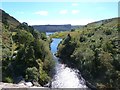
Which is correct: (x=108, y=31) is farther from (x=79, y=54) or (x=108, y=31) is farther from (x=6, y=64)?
(x=6, y=64)

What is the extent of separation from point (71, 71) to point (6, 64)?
2881 centimetres

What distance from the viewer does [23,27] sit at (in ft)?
499

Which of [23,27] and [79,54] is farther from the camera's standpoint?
[23,27]

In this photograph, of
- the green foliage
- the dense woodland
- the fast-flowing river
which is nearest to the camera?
the green foliage

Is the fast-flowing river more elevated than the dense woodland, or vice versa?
the dense woodland

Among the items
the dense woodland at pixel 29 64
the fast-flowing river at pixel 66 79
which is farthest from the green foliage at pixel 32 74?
the fast-flowing river at pixel 66 79

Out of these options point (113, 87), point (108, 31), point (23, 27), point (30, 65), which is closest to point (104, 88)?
point (113, 87)

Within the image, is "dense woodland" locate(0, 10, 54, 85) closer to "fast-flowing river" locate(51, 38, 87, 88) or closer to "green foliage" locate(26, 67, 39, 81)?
"green foliage" locate(26, 67, 39, 81)

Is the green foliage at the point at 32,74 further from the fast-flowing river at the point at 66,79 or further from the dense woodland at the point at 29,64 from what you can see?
the fast-flowing river at the point at 66,79

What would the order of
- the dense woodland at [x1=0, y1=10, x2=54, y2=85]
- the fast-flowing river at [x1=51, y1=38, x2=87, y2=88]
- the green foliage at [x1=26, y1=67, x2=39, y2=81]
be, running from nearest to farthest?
the green foliage at [x1=26, y1=67, x2=39, y2=81]
the dense woodland at [x1=0, y1=10, x2=54, y2=85]
the fast-flowing river at [x1=51, y1=38, x2=87, y2=88]

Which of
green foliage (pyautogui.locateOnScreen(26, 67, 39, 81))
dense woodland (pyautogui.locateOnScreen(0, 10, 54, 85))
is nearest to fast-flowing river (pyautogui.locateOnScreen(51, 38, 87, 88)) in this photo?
dense woodland (pyautogui.locateOnScreen(0, 10, 54, 85))

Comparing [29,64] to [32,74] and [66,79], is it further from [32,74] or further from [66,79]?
[66,79]

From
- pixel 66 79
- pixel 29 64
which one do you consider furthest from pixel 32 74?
pixel 66 79

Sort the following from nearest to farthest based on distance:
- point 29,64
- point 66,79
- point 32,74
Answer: point 32,74
point 29,64
point 66,79
